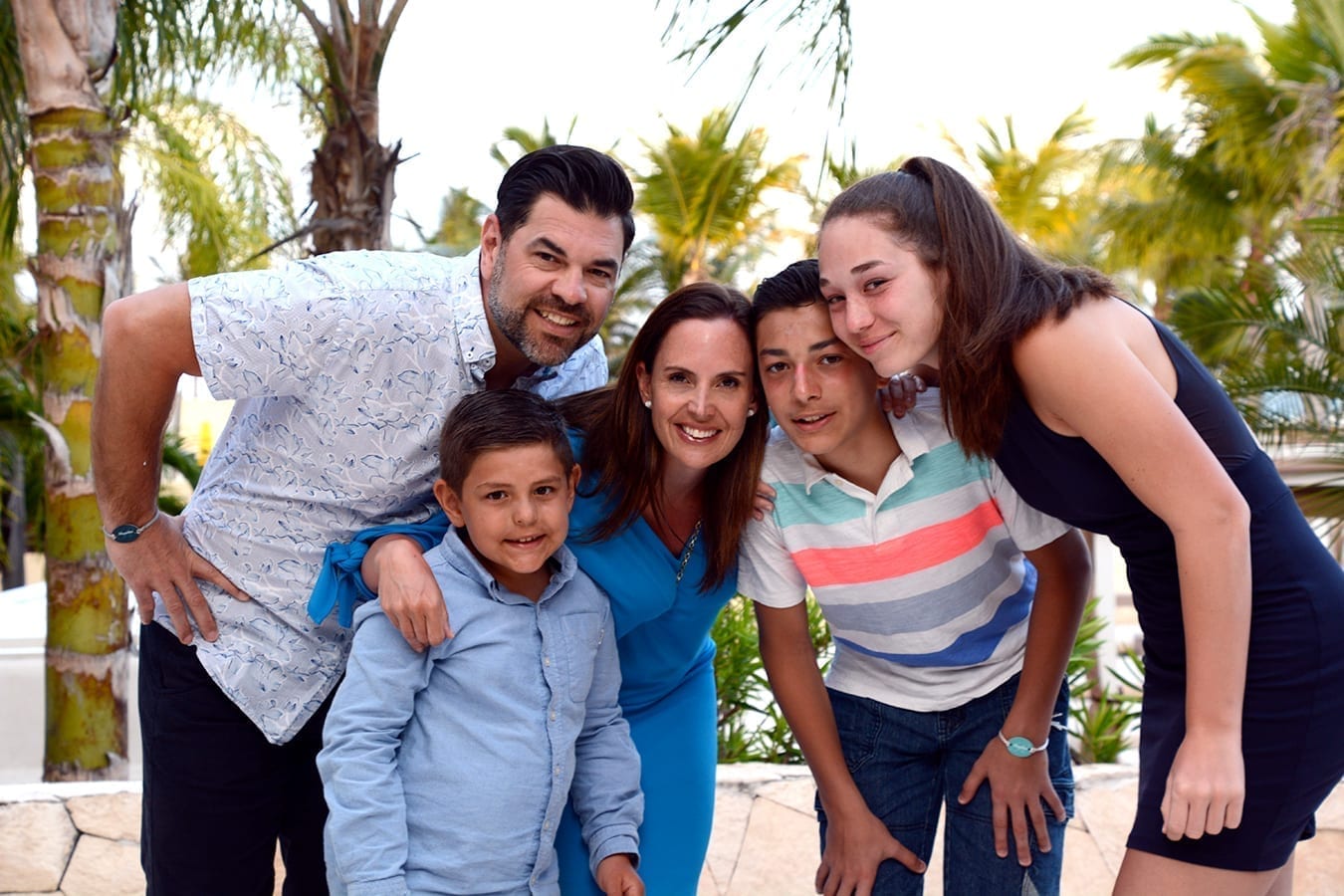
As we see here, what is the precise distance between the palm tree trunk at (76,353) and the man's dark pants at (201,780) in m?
2.41

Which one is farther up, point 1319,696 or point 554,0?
point 554,0

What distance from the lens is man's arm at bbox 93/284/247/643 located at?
8.18 ft

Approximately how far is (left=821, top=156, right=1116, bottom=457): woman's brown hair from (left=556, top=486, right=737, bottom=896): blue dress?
73 centimetres

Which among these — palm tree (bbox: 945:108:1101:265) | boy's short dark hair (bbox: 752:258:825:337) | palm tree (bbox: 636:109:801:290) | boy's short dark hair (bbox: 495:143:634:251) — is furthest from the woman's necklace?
palm tree (bbox: 945:108:1101:265)

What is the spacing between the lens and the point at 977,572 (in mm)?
2592

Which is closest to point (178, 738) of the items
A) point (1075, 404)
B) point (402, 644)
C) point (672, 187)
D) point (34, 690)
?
point (402, 644)

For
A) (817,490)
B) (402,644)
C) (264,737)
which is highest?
(817,490)

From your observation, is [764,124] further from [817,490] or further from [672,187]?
[672,187]

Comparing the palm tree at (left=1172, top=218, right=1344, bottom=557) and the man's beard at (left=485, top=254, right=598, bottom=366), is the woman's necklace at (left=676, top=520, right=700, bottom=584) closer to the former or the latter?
the man's beard at (left=485, top=254, right=598, bottom=366)

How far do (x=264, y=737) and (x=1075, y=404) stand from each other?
71.9 inches

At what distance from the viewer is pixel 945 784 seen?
2744mm

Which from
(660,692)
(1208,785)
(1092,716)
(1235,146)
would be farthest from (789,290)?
(1235,146)

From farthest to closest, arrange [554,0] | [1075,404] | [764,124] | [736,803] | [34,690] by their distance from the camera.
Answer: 1. [554,0]
2. [34,690]
3. [736,803]
4. [764,124]
5. [1075,404]

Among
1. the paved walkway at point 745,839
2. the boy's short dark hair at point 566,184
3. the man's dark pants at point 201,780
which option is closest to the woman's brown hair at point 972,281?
the boy's short dark hair at point 566,184
